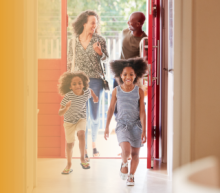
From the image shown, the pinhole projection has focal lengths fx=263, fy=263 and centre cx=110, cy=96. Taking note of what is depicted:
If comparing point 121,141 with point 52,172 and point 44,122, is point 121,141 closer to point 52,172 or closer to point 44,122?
point 52,172

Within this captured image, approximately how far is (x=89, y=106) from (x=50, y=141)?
0.68 meters

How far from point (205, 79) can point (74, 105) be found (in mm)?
1565

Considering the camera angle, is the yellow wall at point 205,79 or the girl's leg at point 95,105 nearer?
the yellow wall at point 205,79

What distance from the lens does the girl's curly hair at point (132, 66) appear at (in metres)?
2.60

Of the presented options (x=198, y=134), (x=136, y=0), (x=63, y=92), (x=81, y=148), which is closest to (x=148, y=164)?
(x=81, y=148)

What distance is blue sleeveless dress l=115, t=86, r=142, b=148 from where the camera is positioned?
8.26 ft

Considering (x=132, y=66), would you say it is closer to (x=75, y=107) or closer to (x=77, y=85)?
(x=77, y=85)

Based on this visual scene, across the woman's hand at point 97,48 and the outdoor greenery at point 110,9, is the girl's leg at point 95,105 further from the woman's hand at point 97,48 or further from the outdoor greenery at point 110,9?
the outdoor greenery at point 110,9

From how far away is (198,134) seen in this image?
1.48 meters

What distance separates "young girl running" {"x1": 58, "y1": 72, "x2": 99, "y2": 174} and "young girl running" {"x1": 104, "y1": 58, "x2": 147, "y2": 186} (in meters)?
0.32

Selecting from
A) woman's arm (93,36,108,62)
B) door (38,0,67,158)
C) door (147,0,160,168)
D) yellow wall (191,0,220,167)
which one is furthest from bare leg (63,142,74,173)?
yellow wall (191,0,220,167)

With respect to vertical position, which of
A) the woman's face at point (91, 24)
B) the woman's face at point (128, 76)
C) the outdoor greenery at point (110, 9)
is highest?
the outdoor greenery at point (110, 9)

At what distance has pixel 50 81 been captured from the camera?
307 centimetres

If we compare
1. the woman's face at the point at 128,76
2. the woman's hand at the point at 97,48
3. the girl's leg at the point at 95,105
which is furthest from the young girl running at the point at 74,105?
the woman's face at the point at 128,76
